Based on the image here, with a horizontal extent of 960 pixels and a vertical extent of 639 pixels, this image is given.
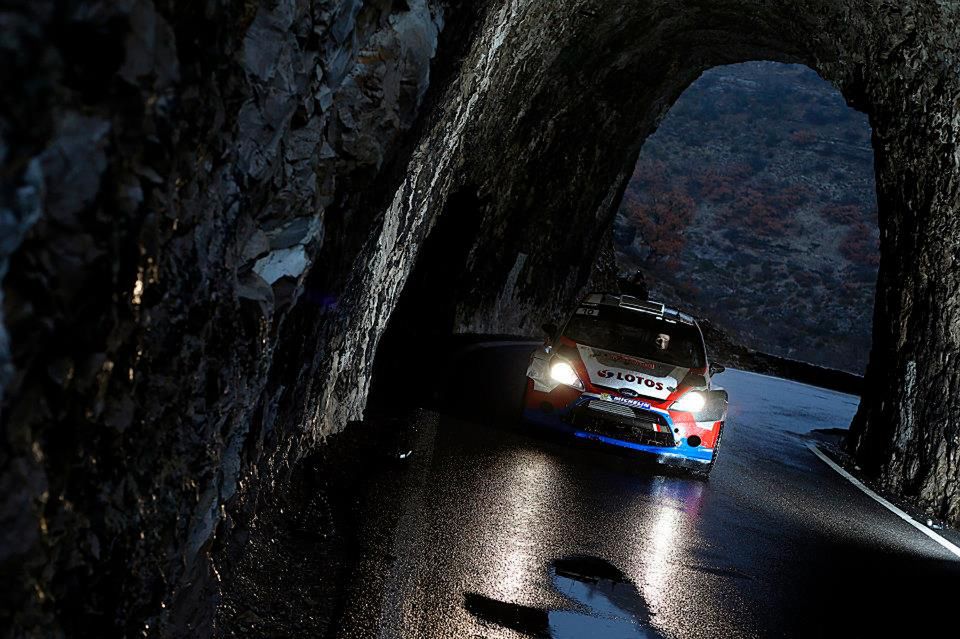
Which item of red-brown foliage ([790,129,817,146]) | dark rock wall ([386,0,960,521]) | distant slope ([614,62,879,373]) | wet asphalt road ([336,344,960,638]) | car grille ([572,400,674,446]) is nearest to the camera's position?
wet asphalt road ([336,344,960,638])

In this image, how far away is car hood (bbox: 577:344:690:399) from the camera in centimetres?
987

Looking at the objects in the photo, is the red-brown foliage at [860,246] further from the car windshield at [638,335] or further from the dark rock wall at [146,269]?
the dark rock wall at [146,269]

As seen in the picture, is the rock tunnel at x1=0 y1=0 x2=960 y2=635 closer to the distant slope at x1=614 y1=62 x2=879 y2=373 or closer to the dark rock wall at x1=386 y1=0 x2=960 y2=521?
the dark rock wall at x1=386 y1=0 x2=960 y2=521

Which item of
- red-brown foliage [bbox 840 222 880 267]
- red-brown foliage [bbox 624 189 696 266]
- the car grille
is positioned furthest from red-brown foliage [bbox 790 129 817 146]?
the car grille

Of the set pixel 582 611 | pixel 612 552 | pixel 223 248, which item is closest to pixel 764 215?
pixel 612 552

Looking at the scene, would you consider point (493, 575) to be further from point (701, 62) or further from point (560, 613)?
point (701, 62)

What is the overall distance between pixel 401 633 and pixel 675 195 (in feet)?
289

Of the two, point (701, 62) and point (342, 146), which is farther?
point (701, 62)

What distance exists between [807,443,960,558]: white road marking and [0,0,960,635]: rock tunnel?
58 cm

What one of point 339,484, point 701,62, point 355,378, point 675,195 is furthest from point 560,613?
point 675,195

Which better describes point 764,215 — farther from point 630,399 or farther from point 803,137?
point 630,399

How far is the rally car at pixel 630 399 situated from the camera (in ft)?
32.0

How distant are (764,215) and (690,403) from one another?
8729 cm

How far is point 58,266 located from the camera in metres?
2.50
